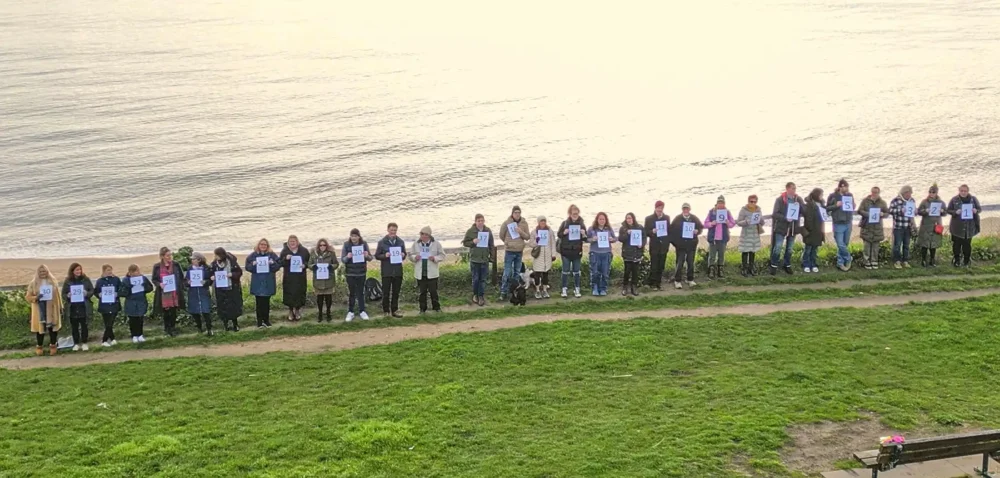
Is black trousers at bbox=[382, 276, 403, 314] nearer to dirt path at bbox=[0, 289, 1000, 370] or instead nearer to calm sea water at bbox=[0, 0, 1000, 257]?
dirt path at bbox=[0, 289, 1000, 370]

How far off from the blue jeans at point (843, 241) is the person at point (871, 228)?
420 millimetres

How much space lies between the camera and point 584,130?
194 ft

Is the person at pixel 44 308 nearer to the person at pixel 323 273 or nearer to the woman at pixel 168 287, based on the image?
the woman at pixel 168 287

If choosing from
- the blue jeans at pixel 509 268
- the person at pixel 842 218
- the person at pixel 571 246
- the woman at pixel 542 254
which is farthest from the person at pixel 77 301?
the person at pixel 842 218

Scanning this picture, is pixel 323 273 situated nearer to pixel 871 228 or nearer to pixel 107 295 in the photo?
pixel 107 295

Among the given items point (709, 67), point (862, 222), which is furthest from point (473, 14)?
point (862, 222)

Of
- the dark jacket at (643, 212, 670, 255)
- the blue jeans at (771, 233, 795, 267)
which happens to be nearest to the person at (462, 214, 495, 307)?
the dark jacket at (643, 212, 670, 255)

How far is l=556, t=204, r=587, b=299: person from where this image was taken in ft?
64.2

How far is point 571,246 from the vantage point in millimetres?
19656

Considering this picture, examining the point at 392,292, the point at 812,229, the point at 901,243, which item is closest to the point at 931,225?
the point at 901,243

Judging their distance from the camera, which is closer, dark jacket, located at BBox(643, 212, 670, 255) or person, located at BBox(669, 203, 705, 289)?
dark jacket, located at BBox(643, 212, 670, 255)

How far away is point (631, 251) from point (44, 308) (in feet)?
38.6

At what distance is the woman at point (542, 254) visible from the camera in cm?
1967

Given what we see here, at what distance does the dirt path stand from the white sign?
105 cm
